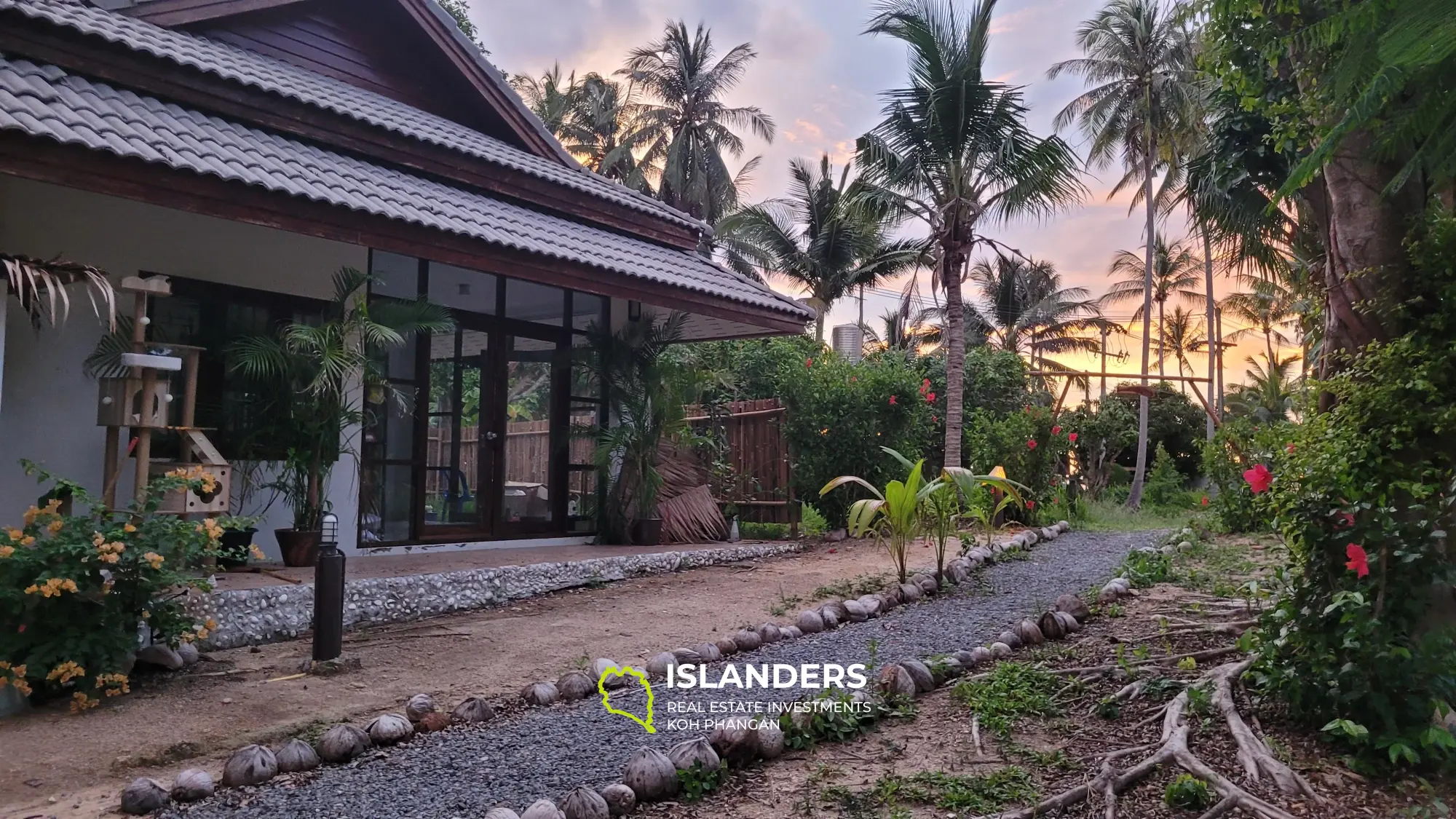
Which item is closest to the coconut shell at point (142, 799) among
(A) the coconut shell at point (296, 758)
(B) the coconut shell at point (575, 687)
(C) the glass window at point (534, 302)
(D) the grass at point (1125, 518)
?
(A) the coconut shell at point (296, 758)

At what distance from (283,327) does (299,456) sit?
96 centimetres

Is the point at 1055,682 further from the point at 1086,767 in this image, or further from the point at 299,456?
the point at 299,456

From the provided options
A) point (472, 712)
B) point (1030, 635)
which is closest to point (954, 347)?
point (1030, 635)

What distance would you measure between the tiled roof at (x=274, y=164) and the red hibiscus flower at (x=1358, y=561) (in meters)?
5.25

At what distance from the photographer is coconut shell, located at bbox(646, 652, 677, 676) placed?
13.4 ft

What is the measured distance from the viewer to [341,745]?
10.6 feet

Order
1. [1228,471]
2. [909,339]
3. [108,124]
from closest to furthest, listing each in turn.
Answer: [108,124], [1228,471], [909,339]

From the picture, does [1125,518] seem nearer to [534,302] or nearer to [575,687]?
[534,302]

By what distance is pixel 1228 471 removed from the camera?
996 centimetres

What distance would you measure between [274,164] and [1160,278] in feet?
111

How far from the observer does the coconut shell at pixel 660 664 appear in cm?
409

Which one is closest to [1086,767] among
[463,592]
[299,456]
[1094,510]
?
[463,592]

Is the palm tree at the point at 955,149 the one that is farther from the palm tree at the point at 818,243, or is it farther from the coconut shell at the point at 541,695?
the palm tree at the point at 818,243

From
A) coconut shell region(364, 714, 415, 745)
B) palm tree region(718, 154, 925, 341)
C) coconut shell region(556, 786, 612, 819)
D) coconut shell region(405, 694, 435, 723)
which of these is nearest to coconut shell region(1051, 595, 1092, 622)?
coconut shell region(556, 786, 612, 819)
